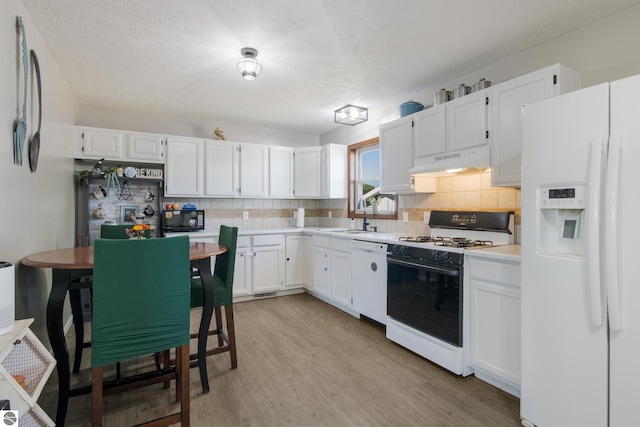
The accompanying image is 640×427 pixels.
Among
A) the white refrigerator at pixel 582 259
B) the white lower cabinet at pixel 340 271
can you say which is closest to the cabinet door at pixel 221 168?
the white lower cabinet at pixel 340 271

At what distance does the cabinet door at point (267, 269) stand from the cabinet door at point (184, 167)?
1.13 meters

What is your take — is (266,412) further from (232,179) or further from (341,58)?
(232,179)

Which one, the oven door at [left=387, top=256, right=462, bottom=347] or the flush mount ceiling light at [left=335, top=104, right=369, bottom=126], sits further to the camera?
the flush mount ceiling light at [left=335, top=104, right=369, bottom=126]

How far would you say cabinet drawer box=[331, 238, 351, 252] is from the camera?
3.52 metres

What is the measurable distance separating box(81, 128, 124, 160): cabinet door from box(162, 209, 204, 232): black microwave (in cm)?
86

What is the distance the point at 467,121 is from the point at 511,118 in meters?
0.37

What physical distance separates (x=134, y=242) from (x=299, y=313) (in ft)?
8.03

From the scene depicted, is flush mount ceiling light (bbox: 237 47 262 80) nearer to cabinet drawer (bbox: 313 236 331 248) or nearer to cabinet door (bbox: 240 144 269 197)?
cabinet door (bbox: 240 144 269 197)

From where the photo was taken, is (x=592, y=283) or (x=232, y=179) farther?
(x=232, y=179)

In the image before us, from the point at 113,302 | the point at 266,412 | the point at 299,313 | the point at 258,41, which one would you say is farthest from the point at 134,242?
the point at 299,313

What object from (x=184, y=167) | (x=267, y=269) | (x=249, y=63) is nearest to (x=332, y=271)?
(x=267, y=269)

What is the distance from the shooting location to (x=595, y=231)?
1.46 meters

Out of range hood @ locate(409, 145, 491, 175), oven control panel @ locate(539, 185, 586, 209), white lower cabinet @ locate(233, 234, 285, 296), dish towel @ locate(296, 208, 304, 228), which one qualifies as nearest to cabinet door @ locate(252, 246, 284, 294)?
white lower cabinet @ locate(233, 234, 285, 296)

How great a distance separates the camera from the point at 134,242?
153 cm
